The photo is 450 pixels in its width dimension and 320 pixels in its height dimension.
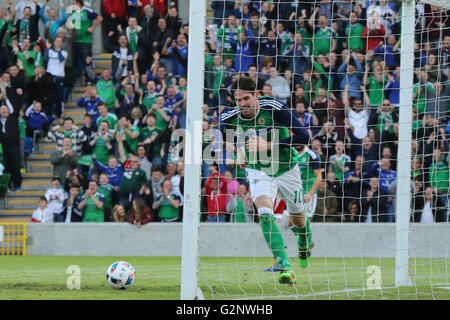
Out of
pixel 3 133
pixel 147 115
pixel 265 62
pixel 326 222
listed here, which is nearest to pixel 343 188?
pixel 326 222

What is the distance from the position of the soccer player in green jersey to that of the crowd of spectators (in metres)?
3.62

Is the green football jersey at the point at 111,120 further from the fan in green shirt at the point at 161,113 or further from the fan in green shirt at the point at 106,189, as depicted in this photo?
the fan in green shirt at the point at 106,189

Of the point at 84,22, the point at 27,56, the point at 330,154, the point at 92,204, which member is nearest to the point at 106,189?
the point at 92,204

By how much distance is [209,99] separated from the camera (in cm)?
1585

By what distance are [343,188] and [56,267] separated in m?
5.13

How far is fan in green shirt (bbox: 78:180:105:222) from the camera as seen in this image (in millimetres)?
15328

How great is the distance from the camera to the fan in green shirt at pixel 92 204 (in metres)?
15.3

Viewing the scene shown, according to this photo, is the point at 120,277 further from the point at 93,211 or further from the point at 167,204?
the point at 93,211

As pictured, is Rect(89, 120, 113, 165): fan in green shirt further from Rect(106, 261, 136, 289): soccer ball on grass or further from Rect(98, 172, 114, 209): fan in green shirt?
Rect(106, 261, 136, 289): soccer ball on grass

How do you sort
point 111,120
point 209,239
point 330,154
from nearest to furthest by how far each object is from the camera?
point 209,239
point 330,154
point 111,120

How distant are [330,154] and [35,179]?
6748 mm

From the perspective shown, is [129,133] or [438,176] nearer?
[438,176]

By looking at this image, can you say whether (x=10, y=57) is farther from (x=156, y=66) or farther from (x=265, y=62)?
(x=265, y=62)

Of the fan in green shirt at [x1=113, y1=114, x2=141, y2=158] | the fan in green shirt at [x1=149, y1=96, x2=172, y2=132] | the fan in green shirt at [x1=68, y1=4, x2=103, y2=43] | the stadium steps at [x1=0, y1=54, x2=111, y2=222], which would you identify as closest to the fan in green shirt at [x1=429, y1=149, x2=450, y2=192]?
the fan in green shirt at [x1=149, y1=96, x2=172, y2=132]
